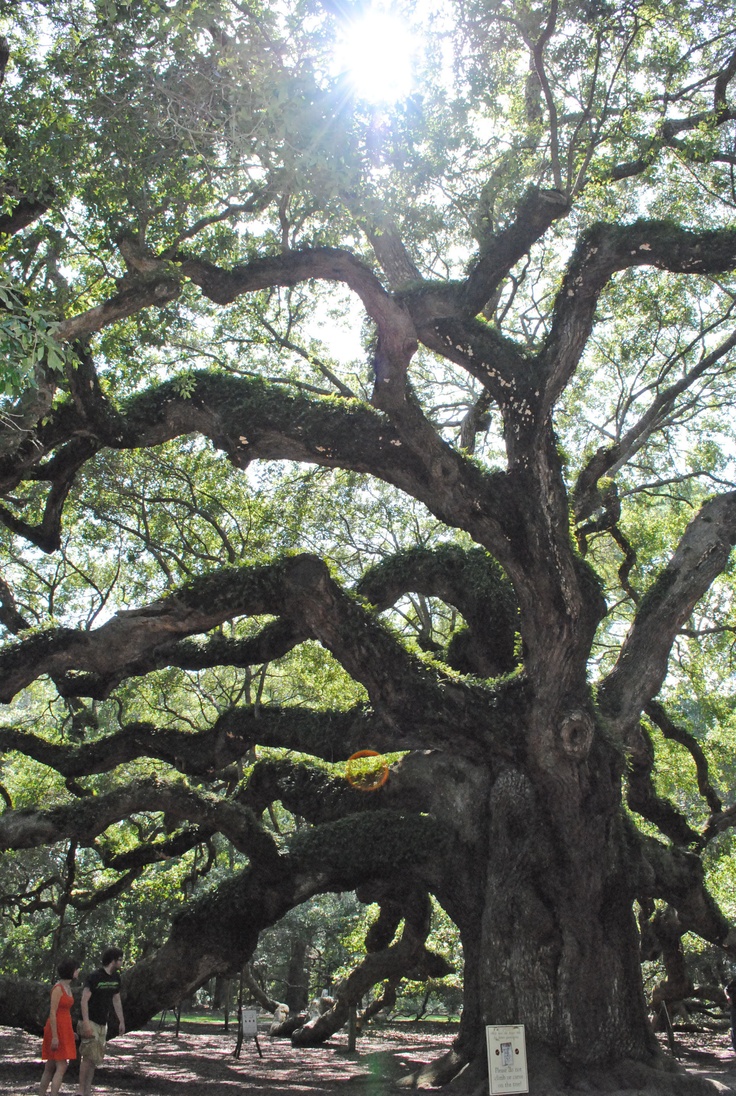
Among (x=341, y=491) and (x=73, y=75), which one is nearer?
(x=73, y=75)

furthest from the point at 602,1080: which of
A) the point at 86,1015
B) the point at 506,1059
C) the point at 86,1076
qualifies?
the point at 86,1015

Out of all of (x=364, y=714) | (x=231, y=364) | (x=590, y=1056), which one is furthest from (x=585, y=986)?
(x=231, y=364)

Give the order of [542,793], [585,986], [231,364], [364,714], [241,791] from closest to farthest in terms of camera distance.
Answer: [585,986] < [542,793] < [364,714] < [241,791] < [231,364]

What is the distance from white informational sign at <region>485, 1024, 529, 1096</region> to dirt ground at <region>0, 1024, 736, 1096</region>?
2.35 meters

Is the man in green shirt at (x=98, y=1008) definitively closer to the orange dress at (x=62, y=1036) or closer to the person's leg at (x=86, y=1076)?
the person's leg at (x=86, y=1076)

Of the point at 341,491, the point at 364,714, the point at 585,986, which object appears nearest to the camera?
the point at 585,986

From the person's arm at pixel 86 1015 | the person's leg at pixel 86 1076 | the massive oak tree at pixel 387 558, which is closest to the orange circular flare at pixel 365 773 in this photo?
the massive oak tree at pixel 387 558

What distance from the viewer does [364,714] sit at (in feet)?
31.8

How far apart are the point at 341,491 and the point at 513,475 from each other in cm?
783

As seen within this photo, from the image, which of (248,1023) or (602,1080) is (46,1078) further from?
(248,1023)

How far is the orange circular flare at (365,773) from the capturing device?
10055mm

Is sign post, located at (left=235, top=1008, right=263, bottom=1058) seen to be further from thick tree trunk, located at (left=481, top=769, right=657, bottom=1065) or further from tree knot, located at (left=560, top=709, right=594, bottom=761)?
tree knot, located at (left=560, top=709, right=594, bottom=761)

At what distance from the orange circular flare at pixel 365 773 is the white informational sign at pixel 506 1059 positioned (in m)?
4.06

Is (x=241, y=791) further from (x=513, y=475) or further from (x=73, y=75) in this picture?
(x=73, y=75)
